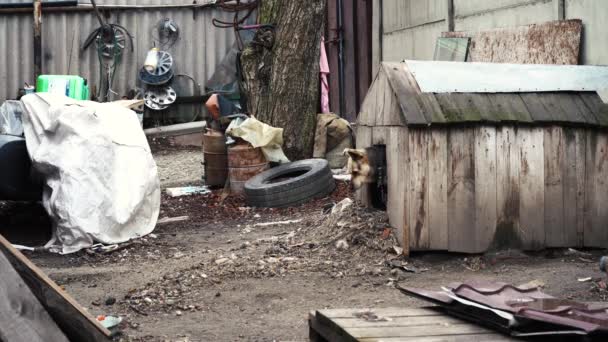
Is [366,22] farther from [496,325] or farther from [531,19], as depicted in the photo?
[496,325]

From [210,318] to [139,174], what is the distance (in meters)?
3.17

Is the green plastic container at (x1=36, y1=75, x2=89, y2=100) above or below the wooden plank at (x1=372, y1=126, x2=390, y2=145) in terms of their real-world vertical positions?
above

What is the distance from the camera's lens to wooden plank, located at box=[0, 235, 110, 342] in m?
3.62

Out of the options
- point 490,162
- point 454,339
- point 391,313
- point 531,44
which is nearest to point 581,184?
point 490,162

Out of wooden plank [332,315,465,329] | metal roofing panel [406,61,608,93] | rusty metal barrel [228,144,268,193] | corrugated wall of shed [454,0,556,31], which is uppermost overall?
corrugated wall of shed [454,0,556,31]

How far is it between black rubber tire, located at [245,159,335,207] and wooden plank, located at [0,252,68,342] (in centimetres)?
598

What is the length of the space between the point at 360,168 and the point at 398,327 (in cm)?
398

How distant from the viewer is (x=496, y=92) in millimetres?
6512

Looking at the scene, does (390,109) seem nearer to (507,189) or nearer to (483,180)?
(483,180)

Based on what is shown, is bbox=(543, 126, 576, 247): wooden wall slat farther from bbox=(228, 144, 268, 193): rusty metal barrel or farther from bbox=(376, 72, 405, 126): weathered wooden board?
bbox=(228, 144, 268, 193): rusty metal barrel

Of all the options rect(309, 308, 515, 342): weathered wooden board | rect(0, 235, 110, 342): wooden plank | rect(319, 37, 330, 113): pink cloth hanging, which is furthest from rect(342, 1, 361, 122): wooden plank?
rect(309, 308, 515, 342): weathered wooden board

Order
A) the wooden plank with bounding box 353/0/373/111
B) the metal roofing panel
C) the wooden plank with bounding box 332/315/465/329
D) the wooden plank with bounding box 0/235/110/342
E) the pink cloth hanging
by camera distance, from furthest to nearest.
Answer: the pink cloth hanging → the wooden plank with bounding box 353/0/373/111 → the metal roofing panel → the wooden plank with bounding box 0/235/110/342 → the wooden plank with bounding box 332/315/465/329

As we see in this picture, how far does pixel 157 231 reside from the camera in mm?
8531

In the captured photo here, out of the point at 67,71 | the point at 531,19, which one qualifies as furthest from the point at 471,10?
the point at 67,71
